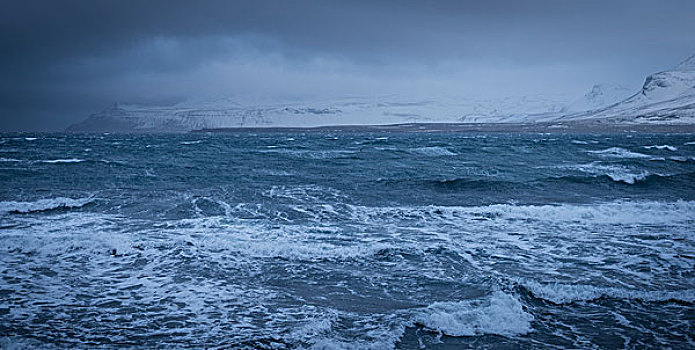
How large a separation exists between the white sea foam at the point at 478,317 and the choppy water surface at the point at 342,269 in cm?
3

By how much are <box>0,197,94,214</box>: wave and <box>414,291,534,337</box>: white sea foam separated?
1364cm

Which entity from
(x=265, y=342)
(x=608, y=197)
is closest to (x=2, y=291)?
(x=265, y=342)

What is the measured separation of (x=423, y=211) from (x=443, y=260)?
569 centimetres

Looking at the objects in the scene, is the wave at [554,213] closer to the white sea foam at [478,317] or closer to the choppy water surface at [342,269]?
the choppy water surface at [342,269]

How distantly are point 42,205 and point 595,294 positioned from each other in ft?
54.4

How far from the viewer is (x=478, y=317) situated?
6258mm

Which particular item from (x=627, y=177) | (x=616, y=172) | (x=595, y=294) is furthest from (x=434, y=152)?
(x=595, y=294)

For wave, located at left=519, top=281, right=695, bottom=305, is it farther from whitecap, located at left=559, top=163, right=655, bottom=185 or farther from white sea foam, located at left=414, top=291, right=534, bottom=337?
whitecap, located at left=559, top=163, right=655, bottom=185

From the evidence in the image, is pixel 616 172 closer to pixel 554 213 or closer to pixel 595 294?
pixel 554 213

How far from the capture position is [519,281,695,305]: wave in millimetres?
7023

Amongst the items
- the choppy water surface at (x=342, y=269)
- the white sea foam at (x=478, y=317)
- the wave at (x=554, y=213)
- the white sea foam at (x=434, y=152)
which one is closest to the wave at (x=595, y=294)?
the choppy water surface at (x=342, y=269)

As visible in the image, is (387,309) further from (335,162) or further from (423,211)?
(335,162)

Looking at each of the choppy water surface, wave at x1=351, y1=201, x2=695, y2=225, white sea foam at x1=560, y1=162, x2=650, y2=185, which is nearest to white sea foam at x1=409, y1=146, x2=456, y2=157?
white sea foam at x1=560, y1=162, x2=650, y2=185

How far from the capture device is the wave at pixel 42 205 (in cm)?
1409
